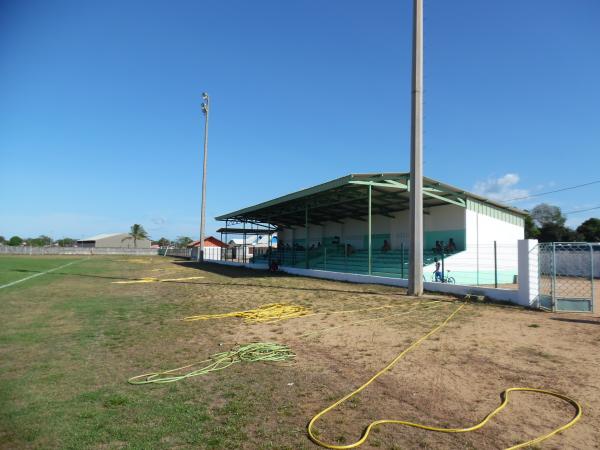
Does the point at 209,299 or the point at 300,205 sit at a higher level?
the point at 300,205

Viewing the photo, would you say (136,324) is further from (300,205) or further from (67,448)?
(300,205)

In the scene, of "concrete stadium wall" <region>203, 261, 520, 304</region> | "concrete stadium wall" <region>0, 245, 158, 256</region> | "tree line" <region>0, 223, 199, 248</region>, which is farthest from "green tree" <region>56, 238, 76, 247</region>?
"concrete stadium wall" <region>203, 261, 520, 304</region>

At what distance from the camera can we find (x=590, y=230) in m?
49.0

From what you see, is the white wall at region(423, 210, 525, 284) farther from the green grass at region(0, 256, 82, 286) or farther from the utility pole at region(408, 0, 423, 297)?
the green grass at region(0, 256, 82, 286)

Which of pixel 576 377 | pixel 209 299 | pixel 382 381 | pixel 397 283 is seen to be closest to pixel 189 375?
pixel 382 381

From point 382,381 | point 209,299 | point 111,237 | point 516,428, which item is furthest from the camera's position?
point 111,237

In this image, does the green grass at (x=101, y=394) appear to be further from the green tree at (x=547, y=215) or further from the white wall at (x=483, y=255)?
the green tree at (x=547, y=215)

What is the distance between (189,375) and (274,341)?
7.52 ft

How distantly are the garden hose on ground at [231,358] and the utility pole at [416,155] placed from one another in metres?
7.81

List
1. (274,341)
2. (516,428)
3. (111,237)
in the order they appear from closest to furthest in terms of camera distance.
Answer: (516,428), (274,341), (111,237)

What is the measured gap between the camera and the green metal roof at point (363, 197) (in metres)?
19.8

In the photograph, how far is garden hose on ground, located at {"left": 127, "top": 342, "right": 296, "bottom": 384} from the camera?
210 inches

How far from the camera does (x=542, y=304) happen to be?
35.6ft

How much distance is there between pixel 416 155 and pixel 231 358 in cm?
1006
